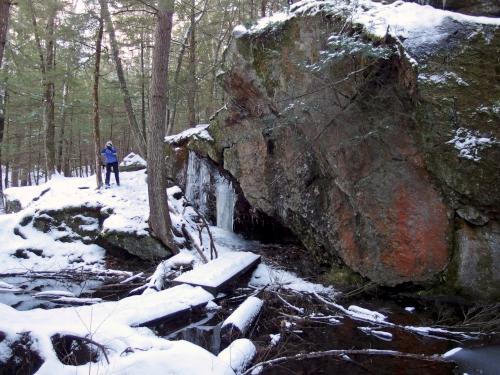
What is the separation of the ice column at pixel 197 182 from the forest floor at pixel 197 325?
2.43m

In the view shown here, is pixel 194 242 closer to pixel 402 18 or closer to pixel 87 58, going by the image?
pixel 402 18

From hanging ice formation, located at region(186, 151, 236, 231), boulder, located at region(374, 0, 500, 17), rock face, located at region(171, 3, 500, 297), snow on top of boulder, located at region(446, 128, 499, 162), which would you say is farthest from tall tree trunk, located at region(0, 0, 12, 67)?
hanging ice formation, located at region(186, 151, 236, 231)

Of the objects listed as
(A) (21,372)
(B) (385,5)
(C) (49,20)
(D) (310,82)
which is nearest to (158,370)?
(A) (21,372)

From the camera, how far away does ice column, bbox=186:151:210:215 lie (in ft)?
41.9

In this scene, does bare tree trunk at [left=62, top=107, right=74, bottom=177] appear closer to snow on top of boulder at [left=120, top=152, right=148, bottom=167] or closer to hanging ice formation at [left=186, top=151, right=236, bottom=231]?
snow on top of boulder at [left=120, top=152, right=148, bottom=167]

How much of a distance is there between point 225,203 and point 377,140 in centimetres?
569

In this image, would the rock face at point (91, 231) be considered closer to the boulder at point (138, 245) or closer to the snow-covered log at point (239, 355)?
the boulder at point (138, 245)

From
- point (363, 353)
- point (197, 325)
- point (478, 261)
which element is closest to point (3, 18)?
point (197, 325)

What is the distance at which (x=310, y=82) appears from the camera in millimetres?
8609

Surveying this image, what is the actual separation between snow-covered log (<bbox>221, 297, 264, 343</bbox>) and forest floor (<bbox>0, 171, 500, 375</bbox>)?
0.40ft

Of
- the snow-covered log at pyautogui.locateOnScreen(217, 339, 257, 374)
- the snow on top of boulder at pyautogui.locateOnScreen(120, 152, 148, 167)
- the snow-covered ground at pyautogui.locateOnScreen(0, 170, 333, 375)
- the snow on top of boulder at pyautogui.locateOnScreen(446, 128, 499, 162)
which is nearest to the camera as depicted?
the snow-covered ground at pyautogui.locateOnScreen(0, 170, 333, 375)

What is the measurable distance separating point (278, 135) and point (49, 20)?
39.5 ft

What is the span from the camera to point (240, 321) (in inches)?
237

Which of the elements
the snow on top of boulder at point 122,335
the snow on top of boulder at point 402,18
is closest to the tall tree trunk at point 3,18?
the snow on top of boulder at point 122,335
